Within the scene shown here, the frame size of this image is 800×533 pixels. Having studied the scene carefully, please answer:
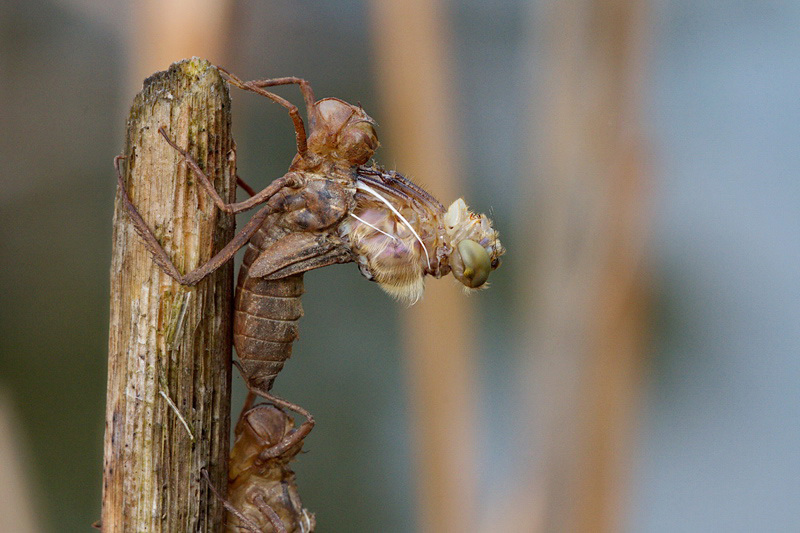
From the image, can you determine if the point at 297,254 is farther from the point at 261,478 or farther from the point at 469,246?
the point at 261,478

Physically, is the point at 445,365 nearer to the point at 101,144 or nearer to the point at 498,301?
the point at 498,301

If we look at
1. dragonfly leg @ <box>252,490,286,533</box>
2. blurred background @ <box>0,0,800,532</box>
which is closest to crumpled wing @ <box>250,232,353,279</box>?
dragonfly leg @ <box>252,490,286,533</box>

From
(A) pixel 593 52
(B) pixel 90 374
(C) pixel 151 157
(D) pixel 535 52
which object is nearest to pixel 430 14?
(D) pixel 535 52

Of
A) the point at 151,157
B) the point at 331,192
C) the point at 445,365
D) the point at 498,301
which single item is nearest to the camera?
the point at 151,157

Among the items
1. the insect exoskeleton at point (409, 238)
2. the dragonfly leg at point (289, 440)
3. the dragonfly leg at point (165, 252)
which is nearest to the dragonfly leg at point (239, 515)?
the dragonfly leg at point (289, 440)

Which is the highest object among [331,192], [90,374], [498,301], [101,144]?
[101,144]

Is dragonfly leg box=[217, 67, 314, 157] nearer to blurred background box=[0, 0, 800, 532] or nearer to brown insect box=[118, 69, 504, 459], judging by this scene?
brown insect box=[118, 69, 504, 459]
